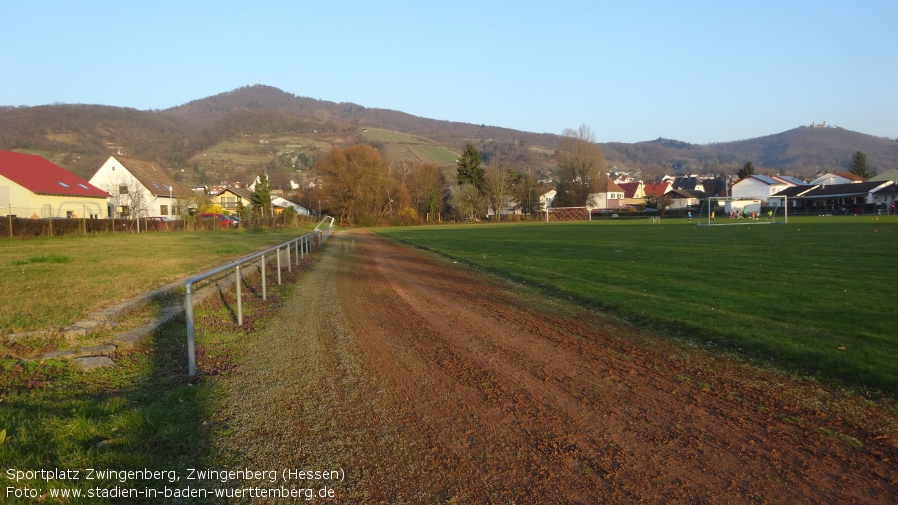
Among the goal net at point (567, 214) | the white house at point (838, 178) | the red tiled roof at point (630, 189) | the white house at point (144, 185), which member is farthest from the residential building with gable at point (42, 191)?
the white house at point (838, 178)

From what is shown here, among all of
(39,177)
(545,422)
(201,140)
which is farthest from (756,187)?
(201,140)

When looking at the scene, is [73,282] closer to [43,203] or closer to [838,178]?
[43,203]

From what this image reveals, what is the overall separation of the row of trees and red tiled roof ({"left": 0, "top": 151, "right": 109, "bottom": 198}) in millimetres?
31570

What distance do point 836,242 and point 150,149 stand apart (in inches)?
5257

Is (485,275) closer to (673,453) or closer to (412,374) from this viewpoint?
(412,374)

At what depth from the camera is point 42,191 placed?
4356 cm

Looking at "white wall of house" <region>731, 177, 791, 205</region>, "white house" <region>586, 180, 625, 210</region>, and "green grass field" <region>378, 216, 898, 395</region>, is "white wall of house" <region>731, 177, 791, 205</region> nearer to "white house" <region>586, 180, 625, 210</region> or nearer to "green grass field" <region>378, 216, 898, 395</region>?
"white house" <region>586, 180, 625, 210</region>

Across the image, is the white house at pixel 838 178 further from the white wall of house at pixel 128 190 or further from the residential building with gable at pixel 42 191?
the residential building with gable at pixel 42 191

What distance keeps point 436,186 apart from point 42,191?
55351 millimetres

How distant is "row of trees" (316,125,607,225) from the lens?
256ft

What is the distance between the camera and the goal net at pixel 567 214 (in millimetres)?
85000

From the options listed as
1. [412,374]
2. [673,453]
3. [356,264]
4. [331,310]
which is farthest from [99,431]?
[356,264]

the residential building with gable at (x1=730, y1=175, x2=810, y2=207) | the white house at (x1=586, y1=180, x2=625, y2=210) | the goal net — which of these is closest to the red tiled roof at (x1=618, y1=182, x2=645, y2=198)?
the white house at (x1=586, y1=180, x2=625, y2=210)

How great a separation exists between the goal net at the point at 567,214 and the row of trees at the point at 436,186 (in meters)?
3.61
